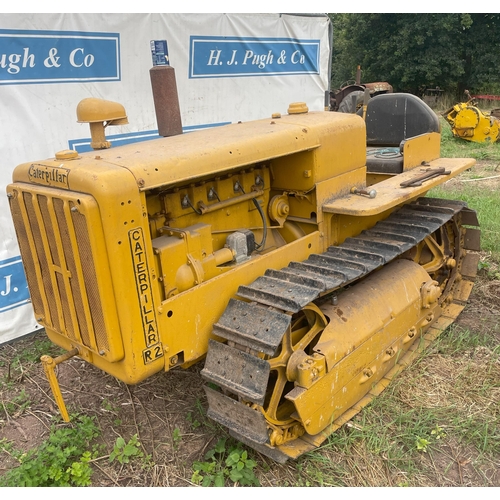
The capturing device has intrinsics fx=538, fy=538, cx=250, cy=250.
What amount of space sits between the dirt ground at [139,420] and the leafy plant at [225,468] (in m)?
0.07

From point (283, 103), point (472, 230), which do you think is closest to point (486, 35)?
point (283, 103)

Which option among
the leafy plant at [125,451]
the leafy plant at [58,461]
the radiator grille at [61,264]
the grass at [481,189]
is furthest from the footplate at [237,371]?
the grass at [481,189]

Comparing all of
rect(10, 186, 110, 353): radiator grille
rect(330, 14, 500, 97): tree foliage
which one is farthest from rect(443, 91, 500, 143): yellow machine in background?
rect(10, 186, 110, 353): radiator grille

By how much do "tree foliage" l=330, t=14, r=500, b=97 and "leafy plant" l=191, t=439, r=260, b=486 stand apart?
62.4 feet

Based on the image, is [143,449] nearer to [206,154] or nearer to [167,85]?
[206,154]

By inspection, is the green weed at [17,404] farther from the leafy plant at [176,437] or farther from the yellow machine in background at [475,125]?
the yellow machine in background at [475,125]

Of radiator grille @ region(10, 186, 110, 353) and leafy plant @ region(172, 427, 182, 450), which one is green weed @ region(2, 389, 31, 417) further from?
leafy plant @ region(172, 427, 182, 450)

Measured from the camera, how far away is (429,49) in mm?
20188

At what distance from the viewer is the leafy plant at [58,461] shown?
8.96 ft

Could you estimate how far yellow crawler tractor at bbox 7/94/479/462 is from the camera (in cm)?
242

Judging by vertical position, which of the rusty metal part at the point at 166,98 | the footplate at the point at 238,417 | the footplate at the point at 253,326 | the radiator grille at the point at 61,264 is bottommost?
the footplate at the point at 238,417

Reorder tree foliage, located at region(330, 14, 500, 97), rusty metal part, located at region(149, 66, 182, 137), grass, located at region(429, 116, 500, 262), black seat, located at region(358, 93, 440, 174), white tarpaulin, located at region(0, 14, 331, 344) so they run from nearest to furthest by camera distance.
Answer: rusty metal part, located at region(149, 66, 182, 137)
white tarpaulin, located at region(0, 14, 331, 344)
black seat, located at region(358, 93, 440, 174)
grass, located at region(429, 116, 500, 262)
tree foliage, located at region(330, 14, 500, 97)

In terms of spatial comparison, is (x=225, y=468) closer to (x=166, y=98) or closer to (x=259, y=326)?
(x=259, y=326)

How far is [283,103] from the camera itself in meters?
6.59
